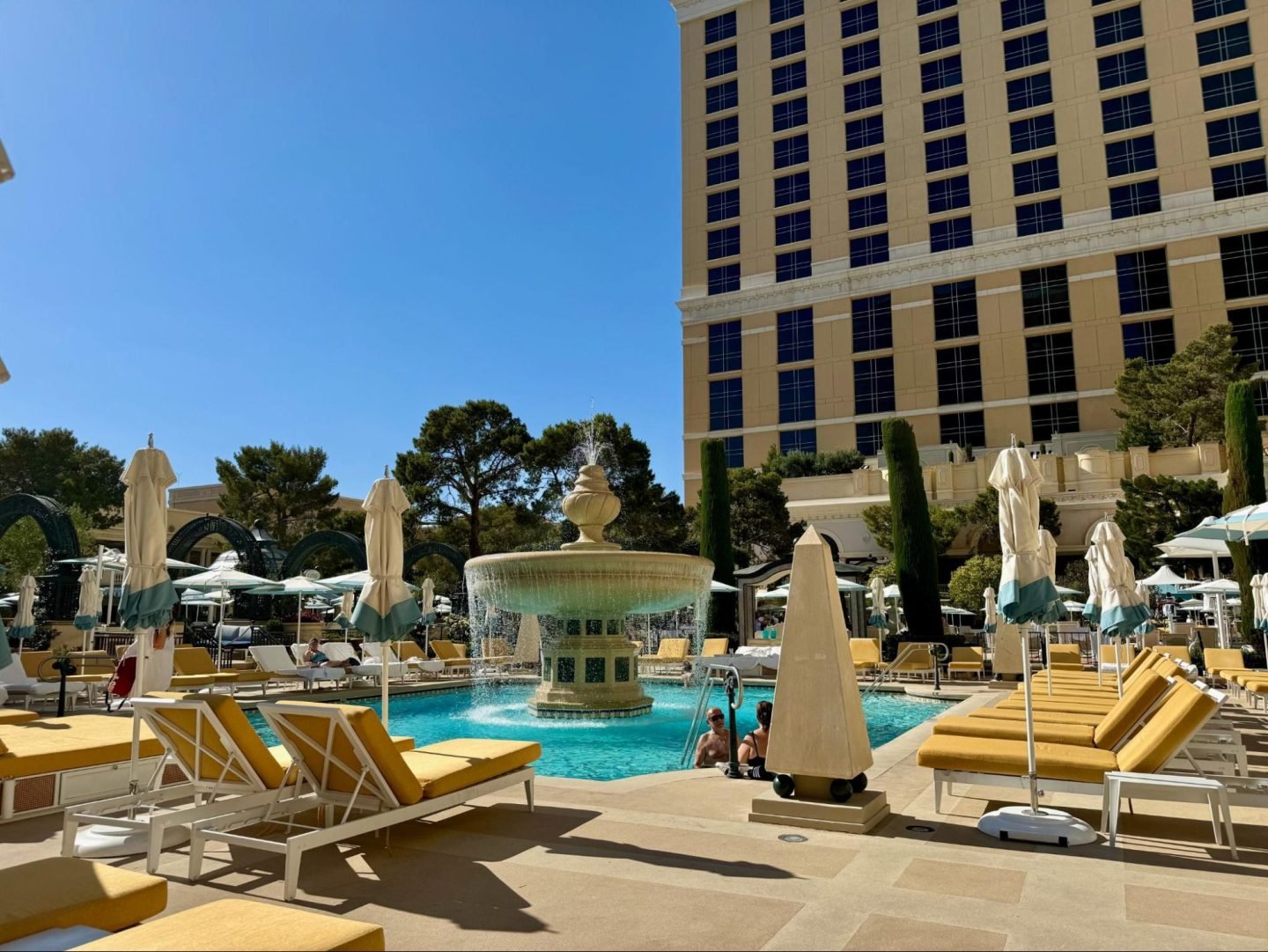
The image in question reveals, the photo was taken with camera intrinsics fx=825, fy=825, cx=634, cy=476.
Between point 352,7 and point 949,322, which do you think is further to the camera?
point 949,322

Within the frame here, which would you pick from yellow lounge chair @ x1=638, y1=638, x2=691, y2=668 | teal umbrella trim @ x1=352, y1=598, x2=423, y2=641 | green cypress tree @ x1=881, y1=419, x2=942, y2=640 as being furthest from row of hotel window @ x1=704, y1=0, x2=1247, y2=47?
teal umbrella trim @ x1=352, y1=598, x2=423, y2=641

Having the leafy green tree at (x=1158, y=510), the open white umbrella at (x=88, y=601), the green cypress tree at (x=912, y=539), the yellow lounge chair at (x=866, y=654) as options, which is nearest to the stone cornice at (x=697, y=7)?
the green cypress tree at (x=912, y=539)

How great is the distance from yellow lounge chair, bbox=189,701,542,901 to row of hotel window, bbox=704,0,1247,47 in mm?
52351

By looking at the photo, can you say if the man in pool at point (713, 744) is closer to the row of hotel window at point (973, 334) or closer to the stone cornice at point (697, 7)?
the row of hotel window at point (973, 334)

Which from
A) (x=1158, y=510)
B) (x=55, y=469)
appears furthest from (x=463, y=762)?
(x=55, y=469)

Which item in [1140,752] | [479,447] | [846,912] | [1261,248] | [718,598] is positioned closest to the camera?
[846,912]

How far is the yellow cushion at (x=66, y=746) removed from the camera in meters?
5.69

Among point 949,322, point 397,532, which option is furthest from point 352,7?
point 949,322

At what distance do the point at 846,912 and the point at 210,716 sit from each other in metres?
3.63

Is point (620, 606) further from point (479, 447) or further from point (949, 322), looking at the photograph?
point (949, 322)

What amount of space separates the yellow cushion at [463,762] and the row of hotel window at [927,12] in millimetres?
51673

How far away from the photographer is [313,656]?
58.1ft

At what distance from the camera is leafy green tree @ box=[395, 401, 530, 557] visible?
35.9 meters

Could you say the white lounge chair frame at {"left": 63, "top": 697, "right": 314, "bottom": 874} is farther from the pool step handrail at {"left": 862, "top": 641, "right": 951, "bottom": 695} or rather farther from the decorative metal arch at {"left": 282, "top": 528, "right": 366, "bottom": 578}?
the decorative metal arch at {"left": 282, "top": 528, "right": 366, "bottom": 578}
